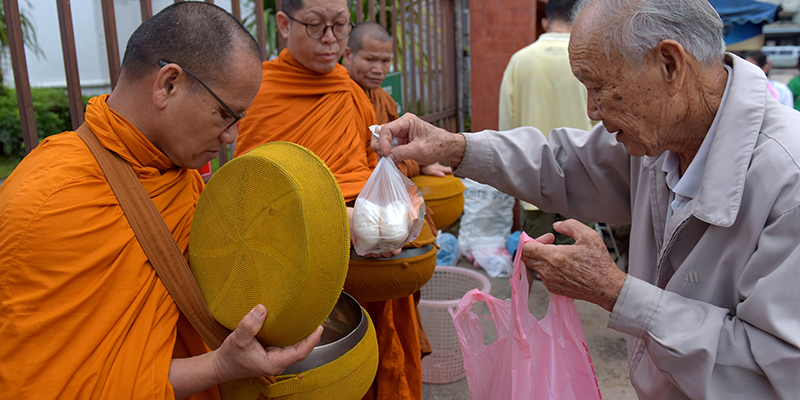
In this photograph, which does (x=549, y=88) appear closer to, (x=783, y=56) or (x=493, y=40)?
(x=493, y=40)

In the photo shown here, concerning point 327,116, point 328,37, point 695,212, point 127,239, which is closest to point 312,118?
point 327,116

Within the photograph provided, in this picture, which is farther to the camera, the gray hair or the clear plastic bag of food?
the clear plastic bag of food

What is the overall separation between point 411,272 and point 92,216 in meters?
1.07

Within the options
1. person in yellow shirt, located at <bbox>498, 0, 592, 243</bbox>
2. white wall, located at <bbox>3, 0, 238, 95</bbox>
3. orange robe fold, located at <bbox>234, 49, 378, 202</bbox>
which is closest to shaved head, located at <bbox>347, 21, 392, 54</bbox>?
orange robe fold, located at <bbox>234, 49, 378, 202</bbox>

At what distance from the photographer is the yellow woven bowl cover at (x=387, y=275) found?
190 cm

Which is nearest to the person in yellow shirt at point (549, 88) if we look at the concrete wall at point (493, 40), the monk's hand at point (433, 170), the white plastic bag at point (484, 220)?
the white plastic bag at point (484, 220)

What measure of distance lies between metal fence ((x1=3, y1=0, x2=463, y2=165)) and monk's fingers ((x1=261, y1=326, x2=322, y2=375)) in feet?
5.41

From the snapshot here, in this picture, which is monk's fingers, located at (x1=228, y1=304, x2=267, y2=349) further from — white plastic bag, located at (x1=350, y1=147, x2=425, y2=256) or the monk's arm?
white plastic bag, located at (x1=350, y1=147, x2=425, y2=256)

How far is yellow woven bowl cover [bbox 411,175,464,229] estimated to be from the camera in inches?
108

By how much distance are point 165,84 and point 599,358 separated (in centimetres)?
310

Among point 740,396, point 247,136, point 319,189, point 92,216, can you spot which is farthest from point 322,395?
point 247,136

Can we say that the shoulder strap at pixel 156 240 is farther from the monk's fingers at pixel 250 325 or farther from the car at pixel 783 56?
the car at pixel 783 56

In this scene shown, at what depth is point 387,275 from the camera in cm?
192

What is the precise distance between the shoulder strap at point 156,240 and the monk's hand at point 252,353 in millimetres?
95
